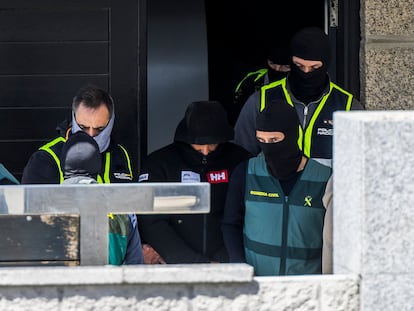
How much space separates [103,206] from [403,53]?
3.06 meters

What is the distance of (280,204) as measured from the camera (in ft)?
16.0

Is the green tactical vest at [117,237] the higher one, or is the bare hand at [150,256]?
the green tactical vest at [117,237]

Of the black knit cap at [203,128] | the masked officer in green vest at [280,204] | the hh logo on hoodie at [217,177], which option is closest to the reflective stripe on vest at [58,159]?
the black knit cap at [203,128]

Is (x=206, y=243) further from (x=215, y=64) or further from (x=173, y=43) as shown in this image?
(x=215, y=64)

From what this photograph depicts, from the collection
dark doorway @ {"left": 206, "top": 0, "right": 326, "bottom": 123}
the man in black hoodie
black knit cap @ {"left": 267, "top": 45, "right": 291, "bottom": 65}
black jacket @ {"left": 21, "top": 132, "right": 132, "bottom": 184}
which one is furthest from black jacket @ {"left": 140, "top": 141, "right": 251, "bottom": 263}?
dark doorway @ {"left": 206, "top": 0, "right": 326, "bottom": 123}

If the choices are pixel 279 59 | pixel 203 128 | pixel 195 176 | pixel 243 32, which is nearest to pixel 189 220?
pixel 195 176

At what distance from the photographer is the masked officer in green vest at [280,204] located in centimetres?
486

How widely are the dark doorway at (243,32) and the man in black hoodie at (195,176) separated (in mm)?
3349

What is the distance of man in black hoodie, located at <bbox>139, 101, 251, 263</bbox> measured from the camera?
5.54 meters

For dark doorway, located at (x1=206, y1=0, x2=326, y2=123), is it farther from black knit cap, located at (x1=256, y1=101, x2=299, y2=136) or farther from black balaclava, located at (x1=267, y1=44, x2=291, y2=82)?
black knit cap, located at (x1=256, y1=101, x2=299, y2=136)

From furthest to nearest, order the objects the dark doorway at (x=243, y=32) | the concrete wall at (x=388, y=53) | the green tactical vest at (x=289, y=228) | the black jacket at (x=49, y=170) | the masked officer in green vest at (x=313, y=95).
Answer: the dark doorway at (x=243, y=32), the concrete wall at (x=388, y=53), the masked officer in green vest at (x=313, y=95), the black jacket at (x=49, y=170), the green tactical vest at (x=289, y=228)

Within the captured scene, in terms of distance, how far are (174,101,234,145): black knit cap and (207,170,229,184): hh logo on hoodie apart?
15 centimetres

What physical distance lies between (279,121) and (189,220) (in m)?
0.85

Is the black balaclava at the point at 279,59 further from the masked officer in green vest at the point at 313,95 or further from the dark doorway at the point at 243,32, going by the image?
the dark doorway at the point at 243,32
